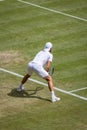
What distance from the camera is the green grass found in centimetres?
2053

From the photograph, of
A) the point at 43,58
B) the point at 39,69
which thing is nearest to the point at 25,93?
the point at 39,69

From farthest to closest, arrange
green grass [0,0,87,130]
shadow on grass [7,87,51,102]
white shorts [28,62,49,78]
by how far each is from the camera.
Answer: shadow on grass [7,87,51,102] < white shorts [28,62,49,78] < green grass [0,0,87,130]

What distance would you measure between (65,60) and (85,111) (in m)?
4.89

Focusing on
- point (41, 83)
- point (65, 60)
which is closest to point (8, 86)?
point (41, 83)

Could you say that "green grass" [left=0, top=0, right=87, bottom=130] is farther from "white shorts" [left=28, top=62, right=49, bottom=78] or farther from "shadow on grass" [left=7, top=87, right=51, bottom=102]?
"white shorts" [left=28, top=62, right=49, bottom=78]

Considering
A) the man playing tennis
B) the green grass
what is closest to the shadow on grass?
the green grass

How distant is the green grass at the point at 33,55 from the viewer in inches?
808

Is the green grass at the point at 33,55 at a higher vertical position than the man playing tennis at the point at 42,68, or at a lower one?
lower

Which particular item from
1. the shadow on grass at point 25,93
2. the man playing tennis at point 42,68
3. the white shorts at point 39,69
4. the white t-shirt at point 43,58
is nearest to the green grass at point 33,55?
the shadow on grass at point 25,93

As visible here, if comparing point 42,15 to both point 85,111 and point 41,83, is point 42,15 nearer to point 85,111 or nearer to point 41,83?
point 41,83

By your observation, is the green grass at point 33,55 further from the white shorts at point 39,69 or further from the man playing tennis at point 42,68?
the white shorts at point 39,69

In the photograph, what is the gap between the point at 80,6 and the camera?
3259 centimetres

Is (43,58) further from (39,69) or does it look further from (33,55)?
(33,55)

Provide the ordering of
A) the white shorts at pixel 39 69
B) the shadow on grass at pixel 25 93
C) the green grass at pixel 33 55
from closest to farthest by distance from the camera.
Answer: the green grass at pixel 33 55, the white shorts at pixel 39 69, the shadow on grass at pixel 25 93
